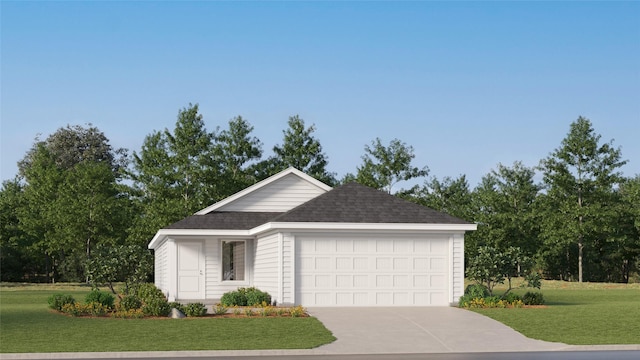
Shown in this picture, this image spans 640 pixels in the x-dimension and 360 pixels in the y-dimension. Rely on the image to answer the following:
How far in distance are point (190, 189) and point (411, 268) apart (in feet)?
94.4

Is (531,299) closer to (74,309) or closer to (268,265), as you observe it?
(268,265)

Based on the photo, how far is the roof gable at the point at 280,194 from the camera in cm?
3841

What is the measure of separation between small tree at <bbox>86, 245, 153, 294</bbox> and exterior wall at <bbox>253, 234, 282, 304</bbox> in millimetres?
6578

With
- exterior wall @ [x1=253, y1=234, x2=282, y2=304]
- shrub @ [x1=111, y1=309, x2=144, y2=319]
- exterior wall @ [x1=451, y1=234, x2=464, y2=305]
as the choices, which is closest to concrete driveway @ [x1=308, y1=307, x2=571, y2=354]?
exterior wall @ [x1=451, y1=234, x2=464, y2=305]

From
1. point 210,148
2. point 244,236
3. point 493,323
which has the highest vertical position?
point 210,148

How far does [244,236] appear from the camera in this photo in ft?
117

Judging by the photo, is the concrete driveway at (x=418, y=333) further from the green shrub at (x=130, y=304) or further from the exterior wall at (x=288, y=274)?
the green shrub at (x=130, y=304)

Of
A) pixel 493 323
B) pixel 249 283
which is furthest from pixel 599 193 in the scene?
pixel 493 323

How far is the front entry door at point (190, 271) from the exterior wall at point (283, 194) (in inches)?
141

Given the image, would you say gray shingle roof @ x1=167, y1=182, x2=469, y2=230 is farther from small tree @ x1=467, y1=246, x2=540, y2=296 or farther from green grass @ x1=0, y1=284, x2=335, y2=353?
green grass @ x1=0, y1=284, x2=335, y2=353

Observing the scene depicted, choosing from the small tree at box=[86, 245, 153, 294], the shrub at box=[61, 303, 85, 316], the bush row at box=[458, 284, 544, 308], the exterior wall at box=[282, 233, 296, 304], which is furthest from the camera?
the small tree at box=[86, 245, 153, 294]

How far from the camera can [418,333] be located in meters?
23.3

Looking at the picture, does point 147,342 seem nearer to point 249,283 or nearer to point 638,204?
point 249,283

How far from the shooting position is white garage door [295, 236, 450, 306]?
30.4 m
